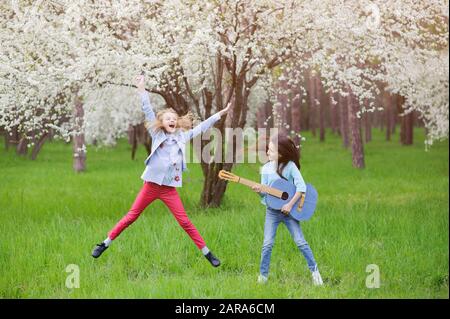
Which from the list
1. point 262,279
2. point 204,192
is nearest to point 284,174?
point 262,279

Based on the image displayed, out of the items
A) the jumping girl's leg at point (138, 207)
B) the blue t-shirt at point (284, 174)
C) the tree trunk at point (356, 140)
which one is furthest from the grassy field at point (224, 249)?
the tree trunk at point (356, 140)

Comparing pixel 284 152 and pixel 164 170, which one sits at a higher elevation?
pixel 284 152

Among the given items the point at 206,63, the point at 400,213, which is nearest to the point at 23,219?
the point at 206,63

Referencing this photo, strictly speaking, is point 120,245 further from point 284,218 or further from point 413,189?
point 413,189

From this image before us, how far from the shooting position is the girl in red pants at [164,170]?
6.75m

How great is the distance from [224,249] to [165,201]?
150 centimetres

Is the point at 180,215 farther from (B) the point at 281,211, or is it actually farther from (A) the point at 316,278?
(A) the point at 316,278

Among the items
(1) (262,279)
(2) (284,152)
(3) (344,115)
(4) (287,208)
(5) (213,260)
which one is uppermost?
(3) (344,115)

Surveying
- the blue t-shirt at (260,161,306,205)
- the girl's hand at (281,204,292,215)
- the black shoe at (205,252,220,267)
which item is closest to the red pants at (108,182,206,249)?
the black shoe at (205,252,220,267)

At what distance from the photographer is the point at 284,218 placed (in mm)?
6504

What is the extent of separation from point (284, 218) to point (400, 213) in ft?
15.4

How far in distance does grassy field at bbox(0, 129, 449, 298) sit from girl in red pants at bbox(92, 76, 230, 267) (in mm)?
499

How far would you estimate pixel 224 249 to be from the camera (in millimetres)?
8000

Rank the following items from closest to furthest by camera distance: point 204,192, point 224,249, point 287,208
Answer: point 287,208
point 224,249
point 204,192
